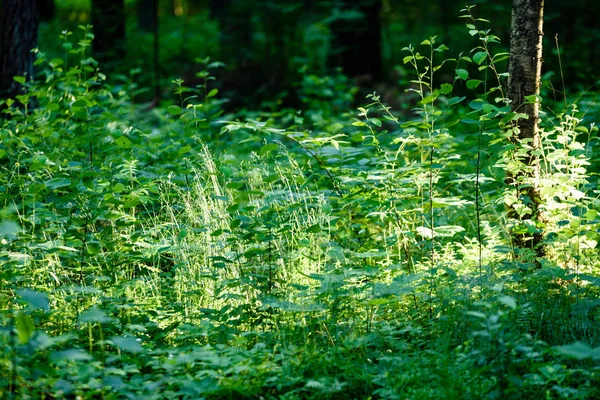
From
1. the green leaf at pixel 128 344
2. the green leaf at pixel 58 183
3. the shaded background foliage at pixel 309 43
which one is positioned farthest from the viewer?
the shaded background foliage at pixel 309 43

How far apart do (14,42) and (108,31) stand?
400cm

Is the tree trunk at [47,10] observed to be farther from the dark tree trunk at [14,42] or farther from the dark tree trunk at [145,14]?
the dark tree trunk at [14,42]

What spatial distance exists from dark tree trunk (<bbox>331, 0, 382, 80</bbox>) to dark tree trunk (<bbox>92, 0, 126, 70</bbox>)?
393 cm

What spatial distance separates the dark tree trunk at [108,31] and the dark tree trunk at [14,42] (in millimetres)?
3420

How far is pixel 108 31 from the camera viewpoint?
36.1 ft

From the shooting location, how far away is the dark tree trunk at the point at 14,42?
23.5ft

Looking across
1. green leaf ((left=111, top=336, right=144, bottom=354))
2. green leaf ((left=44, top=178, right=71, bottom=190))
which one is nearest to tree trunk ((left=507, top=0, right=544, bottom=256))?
green leaf ((left=111, top=336, right=144, bottom=354))

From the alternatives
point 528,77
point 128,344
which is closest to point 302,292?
point 128,344

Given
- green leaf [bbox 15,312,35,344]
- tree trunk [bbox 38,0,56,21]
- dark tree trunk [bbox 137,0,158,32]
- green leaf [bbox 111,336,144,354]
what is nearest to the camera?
green leaf [bbox 15,312,35,344]

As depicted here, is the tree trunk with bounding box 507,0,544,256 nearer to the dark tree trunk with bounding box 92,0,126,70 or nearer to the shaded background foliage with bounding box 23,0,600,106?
the shaded background foliage with bounding box 23,0,600,106

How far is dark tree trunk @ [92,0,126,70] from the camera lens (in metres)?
10.9

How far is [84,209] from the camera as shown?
4227mm

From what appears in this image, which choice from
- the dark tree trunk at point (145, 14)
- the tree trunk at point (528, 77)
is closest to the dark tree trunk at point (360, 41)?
the tree trunk at point (528, 77)

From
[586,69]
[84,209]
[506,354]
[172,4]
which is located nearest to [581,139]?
[586,69]
